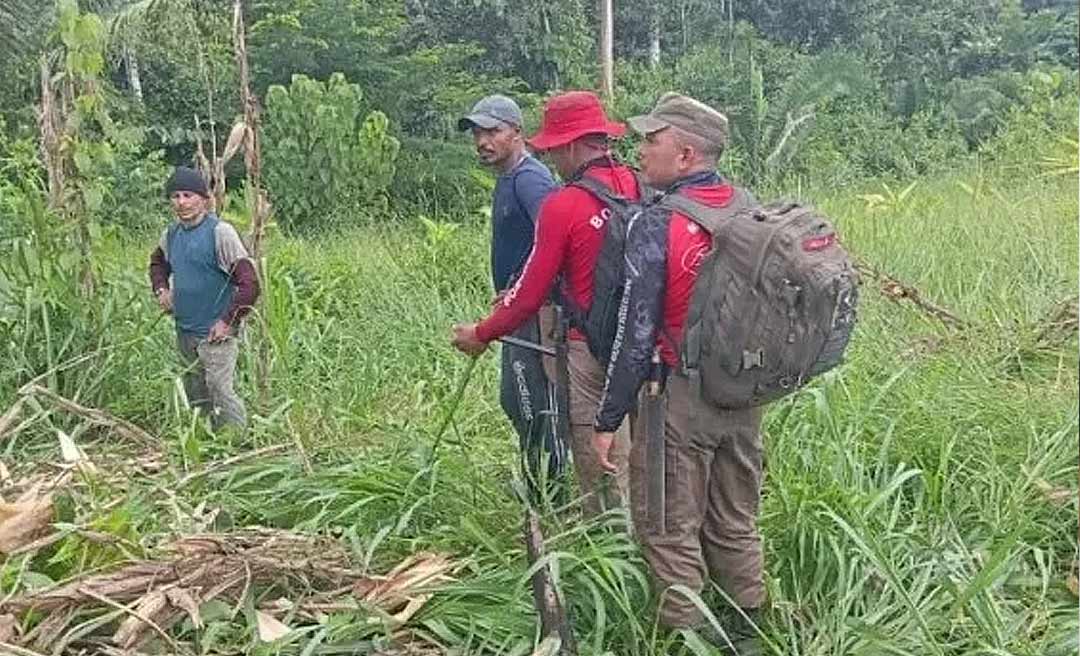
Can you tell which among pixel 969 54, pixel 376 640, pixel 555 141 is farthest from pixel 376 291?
pixel 969 54

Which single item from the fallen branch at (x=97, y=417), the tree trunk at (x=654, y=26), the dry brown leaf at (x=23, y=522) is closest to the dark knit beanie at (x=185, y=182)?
the fallen branch at (x=97, y=417)

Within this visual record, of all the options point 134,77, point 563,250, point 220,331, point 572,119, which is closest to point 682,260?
point 563,250

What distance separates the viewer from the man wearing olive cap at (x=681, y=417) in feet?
9.69

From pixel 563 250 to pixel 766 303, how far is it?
2.43ft

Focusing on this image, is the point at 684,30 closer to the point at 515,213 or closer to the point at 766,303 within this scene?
the point at 515,213

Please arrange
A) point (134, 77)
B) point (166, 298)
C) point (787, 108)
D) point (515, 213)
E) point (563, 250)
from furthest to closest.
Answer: point (787, 108) < point (134, 77) < point (166, 298) < point (515, 213) < point (563, 250)

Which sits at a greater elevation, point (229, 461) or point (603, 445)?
point (603, 445)

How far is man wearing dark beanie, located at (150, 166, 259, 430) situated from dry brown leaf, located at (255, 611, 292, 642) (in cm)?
184

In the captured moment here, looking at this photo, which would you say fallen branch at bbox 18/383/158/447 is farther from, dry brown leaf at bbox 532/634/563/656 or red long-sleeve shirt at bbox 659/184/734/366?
red long-sleeve shirt at bbox 659/184/734/366

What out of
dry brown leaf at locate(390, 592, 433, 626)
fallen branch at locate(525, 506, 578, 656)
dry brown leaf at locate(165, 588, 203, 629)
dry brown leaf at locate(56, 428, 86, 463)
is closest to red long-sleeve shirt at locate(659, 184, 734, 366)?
fallen branch at locate(525, 506, 578, 656)

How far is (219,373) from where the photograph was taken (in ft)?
16.1

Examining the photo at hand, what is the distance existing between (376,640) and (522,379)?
1.17m

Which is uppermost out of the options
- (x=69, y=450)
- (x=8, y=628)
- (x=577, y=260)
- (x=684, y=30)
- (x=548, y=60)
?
(x=577, y=260)

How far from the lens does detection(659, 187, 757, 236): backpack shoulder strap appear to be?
115 inches
